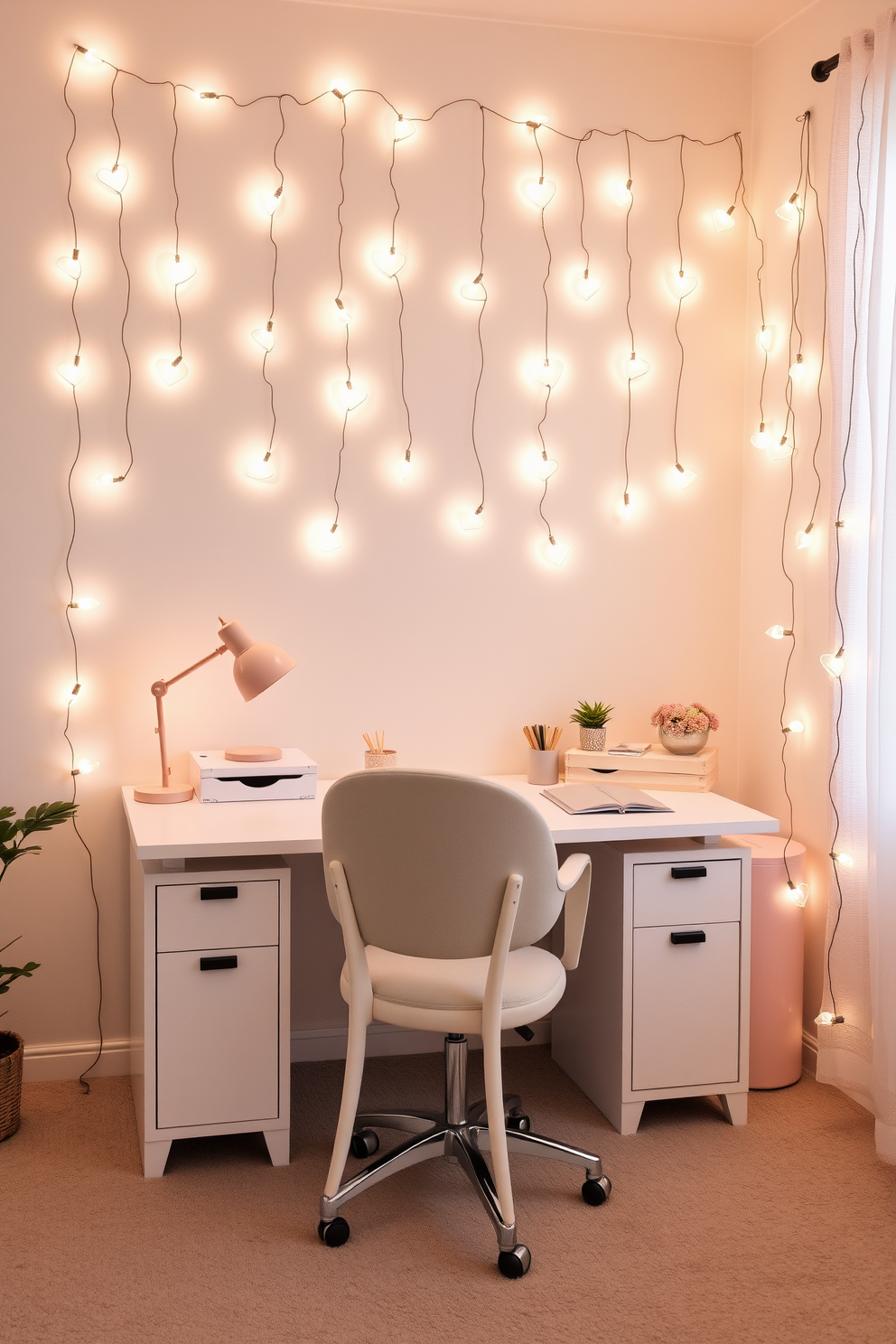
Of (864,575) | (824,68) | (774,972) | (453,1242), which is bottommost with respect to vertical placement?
(453,1242)

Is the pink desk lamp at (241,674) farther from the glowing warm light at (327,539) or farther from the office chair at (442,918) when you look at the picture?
the office chair at (442,918)

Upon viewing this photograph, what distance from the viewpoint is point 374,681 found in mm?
3014

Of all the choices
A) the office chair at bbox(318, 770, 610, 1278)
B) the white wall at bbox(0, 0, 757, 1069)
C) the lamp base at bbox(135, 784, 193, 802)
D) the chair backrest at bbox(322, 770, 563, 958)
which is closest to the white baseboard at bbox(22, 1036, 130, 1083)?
the white wall at bbox(0, 0, 757, 1069)

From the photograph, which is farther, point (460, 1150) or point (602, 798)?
point (602, 798)

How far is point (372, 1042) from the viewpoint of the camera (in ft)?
9.94

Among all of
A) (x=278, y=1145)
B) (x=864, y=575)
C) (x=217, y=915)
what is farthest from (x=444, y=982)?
(x=864, y=575)

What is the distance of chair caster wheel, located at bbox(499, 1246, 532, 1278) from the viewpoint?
2.02 metres

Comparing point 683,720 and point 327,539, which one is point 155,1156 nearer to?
point 327,539

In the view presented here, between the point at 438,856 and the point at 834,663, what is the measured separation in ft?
4.09

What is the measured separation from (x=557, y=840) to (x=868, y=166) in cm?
165

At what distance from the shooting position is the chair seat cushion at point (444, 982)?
204 centimetres

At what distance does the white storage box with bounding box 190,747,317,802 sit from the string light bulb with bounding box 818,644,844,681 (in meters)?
1.25

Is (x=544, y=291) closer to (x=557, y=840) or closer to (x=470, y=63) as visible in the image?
(x=470, y=63)

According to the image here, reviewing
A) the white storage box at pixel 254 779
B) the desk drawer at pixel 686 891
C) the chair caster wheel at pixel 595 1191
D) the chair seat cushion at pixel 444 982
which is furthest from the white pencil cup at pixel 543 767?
the chair caster wheel at pixel 595 1191
